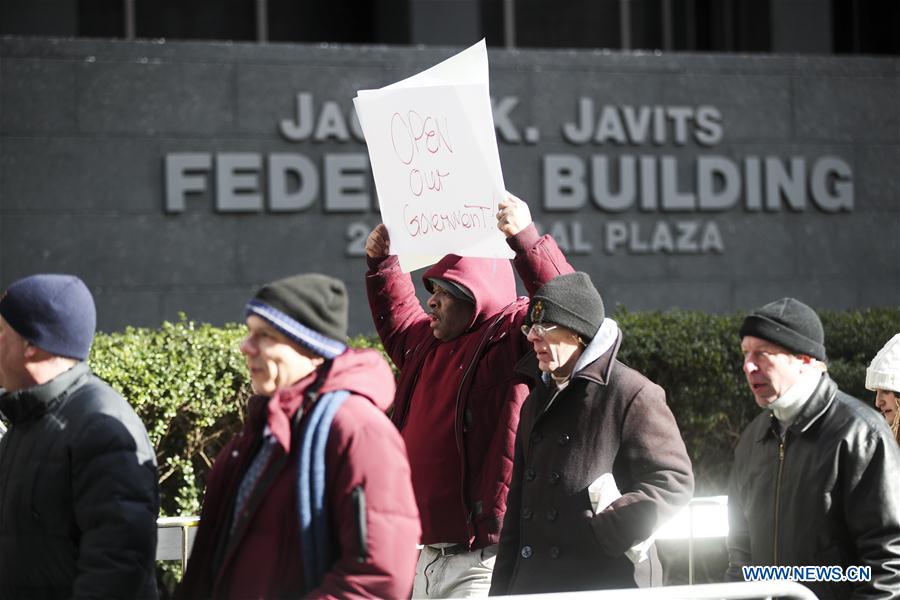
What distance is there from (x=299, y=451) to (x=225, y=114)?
7478mm

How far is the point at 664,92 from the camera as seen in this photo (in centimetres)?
1125

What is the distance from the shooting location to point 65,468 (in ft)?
11.3

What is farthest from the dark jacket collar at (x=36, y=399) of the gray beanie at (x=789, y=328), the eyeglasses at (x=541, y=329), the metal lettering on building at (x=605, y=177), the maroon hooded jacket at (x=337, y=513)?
the metal lettering on building at (x=605, y=177)

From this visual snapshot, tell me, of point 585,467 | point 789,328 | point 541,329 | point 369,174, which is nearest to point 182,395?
point 541,329

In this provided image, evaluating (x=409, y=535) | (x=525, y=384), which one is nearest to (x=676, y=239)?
(x=525, y=384)

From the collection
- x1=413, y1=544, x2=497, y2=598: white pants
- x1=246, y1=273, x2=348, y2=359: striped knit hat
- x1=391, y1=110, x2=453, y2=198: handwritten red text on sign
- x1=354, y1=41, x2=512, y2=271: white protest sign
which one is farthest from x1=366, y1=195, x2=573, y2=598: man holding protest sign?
x1=246, y1=273, x2=348, y2=359: striped knit hat

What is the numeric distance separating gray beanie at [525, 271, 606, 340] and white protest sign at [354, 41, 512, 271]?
541mm

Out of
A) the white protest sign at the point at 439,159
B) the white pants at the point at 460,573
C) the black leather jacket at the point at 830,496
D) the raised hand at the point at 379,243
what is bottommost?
the white pants at the point at 460,573

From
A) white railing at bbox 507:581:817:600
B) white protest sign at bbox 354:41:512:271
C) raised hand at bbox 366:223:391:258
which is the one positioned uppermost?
white protest sign at bbox 354:41:512:271

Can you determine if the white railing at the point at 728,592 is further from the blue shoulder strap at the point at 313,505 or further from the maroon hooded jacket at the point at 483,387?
the maroon hooded jacket at the point at 483,387

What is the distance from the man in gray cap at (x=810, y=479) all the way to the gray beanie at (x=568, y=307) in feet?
1.69

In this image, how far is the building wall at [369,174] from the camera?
10008 mm

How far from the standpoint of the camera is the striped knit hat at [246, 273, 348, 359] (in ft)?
10.9

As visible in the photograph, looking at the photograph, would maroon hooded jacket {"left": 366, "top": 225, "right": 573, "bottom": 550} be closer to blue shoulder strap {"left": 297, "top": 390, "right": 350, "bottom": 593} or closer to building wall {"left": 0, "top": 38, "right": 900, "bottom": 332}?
blue shoulder strap {"left": 297, "top": 390, "right": 350, "bottom": 593}
